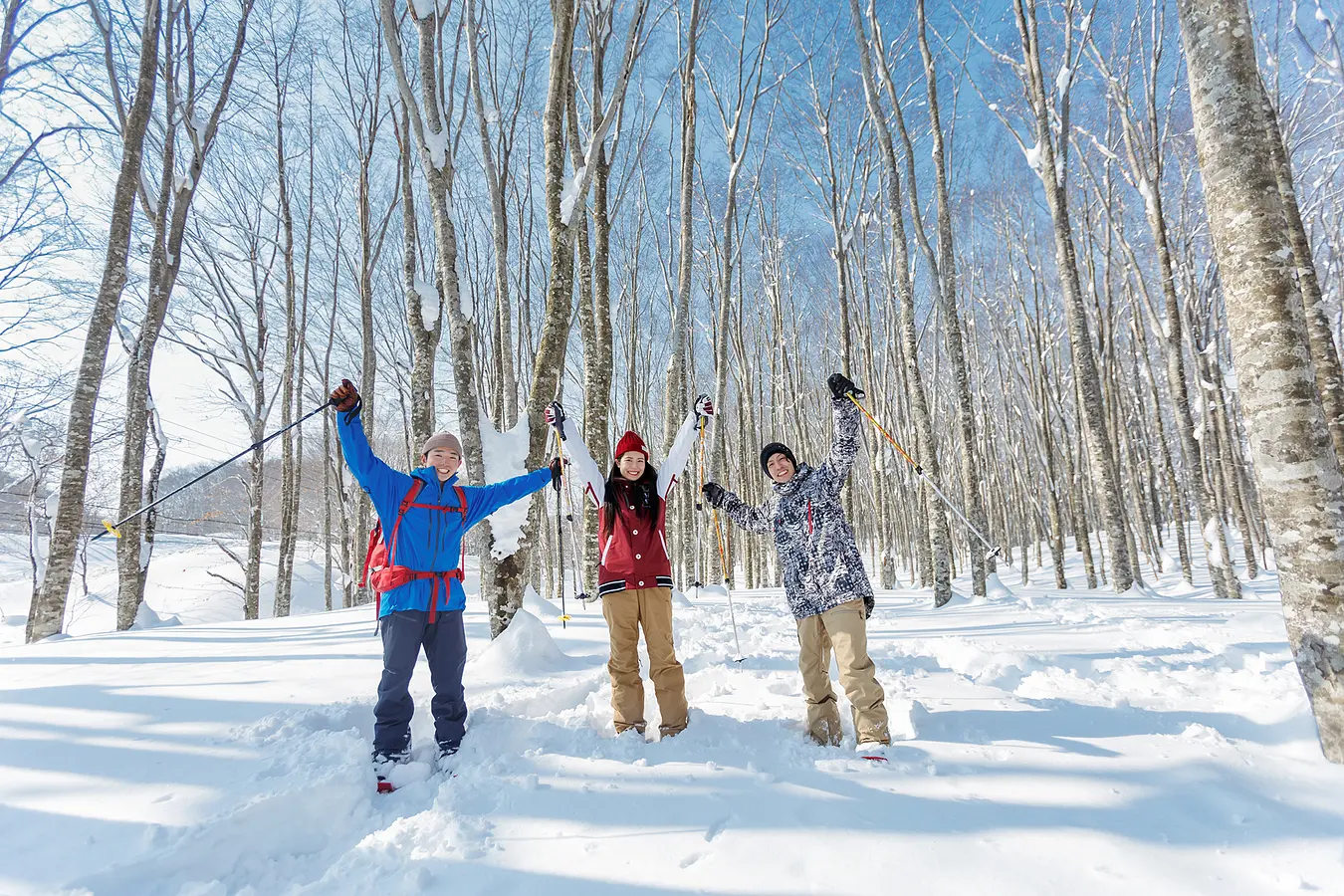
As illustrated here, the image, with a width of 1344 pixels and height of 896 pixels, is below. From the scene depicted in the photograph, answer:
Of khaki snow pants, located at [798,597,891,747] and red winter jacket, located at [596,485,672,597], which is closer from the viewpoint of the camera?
khaki snow pants, located at [798,597,891,747]

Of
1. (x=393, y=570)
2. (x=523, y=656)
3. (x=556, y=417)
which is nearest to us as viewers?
(x=393, y=570)

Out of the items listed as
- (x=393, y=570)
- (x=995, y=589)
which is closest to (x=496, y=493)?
(x=393, y=570)

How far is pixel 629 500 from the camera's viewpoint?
3203 mm

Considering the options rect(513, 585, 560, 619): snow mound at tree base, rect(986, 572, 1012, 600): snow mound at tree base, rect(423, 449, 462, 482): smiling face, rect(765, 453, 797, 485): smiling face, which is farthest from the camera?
rect(986, 572, 1012, 600): snow mound at tree base

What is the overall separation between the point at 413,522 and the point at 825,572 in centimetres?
221

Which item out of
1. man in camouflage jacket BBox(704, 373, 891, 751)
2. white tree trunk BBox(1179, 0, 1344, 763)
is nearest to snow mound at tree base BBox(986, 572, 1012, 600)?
white tree trunk BBox(1179, 0, 1344, 763)

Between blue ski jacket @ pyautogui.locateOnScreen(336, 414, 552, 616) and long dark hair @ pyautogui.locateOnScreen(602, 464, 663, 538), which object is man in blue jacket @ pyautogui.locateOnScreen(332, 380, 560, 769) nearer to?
blue ski jacket @ pyautogui.locateOnScreen(336, 414, 552, 616)

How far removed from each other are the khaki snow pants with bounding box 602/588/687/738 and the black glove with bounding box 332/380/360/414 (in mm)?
1676

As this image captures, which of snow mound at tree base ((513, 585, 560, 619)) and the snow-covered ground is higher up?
snow mound at tree base ((513, 585, 560, 619))

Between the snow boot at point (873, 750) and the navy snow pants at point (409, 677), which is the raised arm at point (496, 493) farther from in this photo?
the snow boot at point (873, 750)

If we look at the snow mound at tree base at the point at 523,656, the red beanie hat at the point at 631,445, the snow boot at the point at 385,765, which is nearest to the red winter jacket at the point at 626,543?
the red beanie hat at the point at 631,445

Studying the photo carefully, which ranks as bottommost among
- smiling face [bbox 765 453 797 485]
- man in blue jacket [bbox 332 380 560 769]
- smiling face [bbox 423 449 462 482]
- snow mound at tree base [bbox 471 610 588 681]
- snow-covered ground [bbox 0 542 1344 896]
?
snow-covered ground [bbox 0 542 1344 896]

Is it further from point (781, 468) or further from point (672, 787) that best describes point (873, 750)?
point (781, 468)

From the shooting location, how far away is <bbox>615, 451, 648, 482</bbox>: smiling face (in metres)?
3.23
